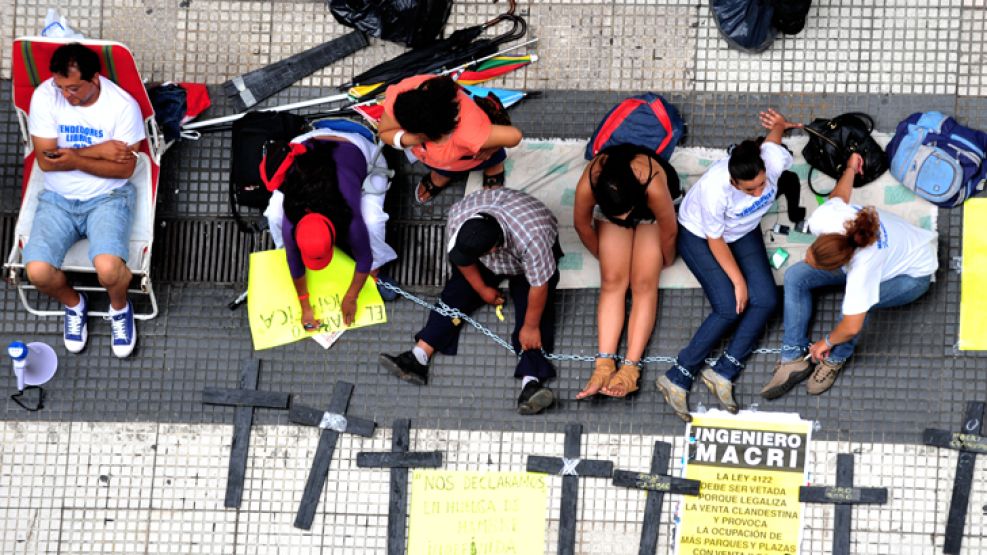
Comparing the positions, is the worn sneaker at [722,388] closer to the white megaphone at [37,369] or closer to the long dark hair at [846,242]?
the long dark hair at [846,242]

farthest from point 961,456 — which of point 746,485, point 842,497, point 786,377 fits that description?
point 746,485

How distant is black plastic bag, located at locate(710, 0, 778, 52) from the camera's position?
545 cm

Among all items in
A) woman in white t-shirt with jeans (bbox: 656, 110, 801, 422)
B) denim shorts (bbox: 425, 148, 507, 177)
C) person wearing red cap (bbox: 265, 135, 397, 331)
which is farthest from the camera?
denim shorts (bbox: 425, 148, 507, 177)

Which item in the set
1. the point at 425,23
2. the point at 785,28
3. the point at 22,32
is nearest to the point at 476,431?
the point at 425,23

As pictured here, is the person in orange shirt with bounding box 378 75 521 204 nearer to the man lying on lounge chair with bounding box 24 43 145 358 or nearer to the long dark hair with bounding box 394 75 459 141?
the long dark hair with bounding box 394 75 459 141

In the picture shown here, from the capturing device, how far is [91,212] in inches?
210

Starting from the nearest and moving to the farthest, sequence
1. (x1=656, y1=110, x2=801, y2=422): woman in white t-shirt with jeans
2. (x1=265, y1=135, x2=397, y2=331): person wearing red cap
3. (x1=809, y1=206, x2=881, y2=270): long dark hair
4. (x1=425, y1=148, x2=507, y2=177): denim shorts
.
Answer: (x1=809, y1=206, x2=881, y2=270): long dark hair < (x1=265, y1=135, x2=397, y2=331): person wearing red cap < (x1=656, y1=110, x2=801, y2=422): woman in white t-shirt with jeans < (x1=425, y1=148, x2=507, y2=177): denim shorts

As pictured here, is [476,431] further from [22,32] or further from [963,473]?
[22,32]

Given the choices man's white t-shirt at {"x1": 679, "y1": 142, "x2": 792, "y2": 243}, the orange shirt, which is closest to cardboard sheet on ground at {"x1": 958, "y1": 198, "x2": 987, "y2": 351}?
man's white t-shirt at {"x1": 679, "y1": 142, "x2": 792, "y2": 243}

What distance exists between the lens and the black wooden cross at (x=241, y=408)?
18.1ft

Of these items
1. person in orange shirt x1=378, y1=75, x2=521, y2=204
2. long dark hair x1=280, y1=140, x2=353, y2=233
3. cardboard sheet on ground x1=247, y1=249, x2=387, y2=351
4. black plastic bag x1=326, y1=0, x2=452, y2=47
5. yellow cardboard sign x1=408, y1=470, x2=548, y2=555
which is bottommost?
yellow cardboard sign x1=408, y1=470, x2=548, y2=555

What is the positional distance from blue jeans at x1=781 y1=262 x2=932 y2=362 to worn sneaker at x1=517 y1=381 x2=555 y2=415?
1.30 meters

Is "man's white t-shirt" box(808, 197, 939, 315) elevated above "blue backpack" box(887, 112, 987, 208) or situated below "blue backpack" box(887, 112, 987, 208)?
below

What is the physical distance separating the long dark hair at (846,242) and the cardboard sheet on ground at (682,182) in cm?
80
